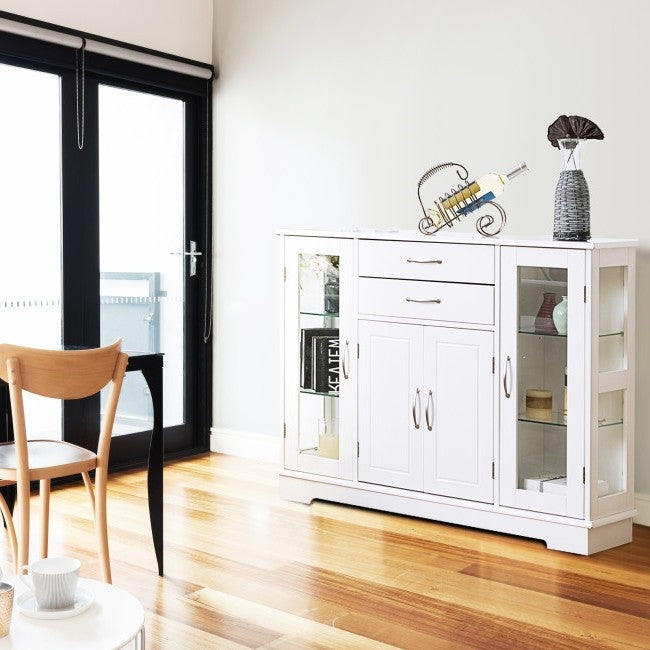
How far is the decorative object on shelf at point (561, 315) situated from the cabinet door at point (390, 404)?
553 millimetres

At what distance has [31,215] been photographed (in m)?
4.44

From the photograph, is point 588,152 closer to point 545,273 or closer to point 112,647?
point 545,273

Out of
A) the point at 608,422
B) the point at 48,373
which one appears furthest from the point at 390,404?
the point at 48,373

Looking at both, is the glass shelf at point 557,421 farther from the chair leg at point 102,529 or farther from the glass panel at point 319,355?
the chair leg at point 102,529

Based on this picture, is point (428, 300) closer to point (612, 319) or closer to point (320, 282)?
point (320, 282)

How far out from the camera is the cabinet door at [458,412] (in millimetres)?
3811

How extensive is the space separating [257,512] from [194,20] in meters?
2.57

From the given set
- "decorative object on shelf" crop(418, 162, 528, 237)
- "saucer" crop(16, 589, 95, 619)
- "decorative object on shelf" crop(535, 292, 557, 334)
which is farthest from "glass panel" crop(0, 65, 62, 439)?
"saucer" crop(16, 589, 95, 619)

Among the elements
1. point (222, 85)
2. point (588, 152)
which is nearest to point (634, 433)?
point (588, 152)

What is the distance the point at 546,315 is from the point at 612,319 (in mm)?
252

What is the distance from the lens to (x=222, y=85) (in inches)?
206

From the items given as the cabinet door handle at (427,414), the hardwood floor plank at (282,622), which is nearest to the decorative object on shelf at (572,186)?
the cabinet door handle at (427,414)

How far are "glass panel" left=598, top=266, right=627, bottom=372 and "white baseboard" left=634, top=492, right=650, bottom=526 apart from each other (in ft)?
2.01

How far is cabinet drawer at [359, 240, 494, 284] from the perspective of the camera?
3789 millimetres
